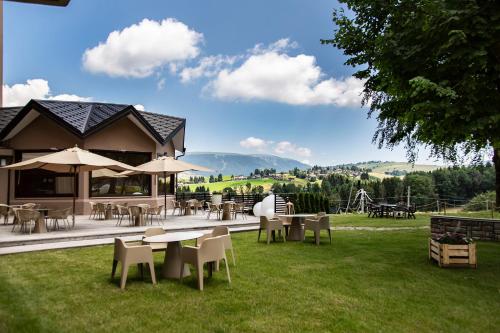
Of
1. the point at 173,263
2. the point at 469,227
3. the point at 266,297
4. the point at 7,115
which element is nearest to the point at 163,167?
the point at 173,263

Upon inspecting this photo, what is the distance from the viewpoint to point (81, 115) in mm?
17875

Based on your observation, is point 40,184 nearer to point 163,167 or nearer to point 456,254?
point 163,167

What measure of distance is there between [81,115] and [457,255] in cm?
1686

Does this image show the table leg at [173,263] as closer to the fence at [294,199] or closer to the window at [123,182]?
the window at [123,182]

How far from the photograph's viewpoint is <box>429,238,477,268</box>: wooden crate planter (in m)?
8.05

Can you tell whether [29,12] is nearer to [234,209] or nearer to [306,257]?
[234,209]

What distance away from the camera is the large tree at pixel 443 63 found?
6.72 metres

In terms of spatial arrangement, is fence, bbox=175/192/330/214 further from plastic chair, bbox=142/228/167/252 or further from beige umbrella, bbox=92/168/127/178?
plastic chair, bbox=142/228/167/252

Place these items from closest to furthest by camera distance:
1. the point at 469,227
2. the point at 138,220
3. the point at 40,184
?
the point at 469,227 → the point at 138,220 → the point at 40,184

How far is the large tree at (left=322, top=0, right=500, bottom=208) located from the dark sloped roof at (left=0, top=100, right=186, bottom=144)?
12681mm

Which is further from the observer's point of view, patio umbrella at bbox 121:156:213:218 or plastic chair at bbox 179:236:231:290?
patio umbrella at bbox 121:156:213:218

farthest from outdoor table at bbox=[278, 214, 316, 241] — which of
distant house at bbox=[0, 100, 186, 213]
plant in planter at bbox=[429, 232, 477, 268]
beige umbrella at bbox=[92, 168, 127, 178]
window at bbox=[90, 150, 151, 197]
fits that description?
window at bbox=[90, 150, 151, 197]

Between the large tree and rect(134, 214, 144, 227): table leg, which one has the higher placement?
the large tree

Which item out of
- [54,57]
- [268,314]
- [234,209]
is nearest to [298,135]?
[54,57]
